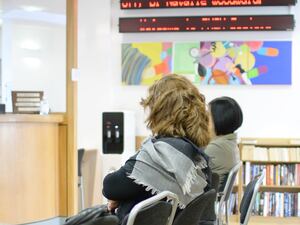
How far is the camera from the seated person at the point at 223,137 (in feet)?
10.1

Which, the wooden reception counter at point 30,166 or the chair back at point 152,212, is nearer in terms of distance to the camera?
the chair back at point 152,212

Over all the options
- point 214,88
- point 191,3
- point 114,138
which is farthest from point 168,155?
point 191,3

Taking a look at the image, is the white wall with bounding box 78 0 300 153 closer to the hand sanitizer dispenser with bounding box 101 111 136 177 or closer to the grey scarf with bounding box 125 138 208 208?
the hand sanitizer dispenser with bounding box 101 111 136 177

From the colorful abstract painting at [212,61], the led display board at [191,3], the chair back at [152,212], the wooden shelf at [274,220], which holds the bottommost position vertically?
the wooden shelf at [274,220]

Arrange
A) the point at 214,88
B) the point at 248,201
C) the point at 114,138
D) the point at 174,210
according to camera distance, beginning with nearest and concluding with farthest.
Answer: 1. the point at 174,210
2. the point at 248,201
3. the point at 114,138
4. the point at 214,88

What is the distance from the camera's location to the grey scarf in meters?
1.90

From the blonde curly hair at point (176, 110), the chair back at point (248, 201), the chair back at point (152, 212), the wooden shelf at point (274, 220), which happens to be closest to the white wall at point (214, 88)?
the wooden shelf at point (274, 220)

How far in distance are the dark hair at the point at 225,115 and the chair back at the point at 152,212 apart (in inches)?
56.1

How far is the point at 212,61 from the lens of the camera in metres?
5.68

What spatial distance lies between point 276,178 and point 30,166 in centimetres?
278

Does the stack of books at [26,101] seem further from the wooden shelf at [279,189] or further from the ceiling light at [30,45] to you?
the wooden shelf at [279,189]

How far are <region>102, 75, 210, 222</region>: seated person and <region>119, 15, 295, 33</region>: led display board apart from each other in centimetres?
368

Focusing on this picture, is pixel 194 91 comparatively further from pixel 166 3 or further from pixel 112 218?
pixel 166 3

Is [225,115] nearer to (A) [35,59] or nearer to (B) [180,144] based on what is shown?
(B) [180,144]
